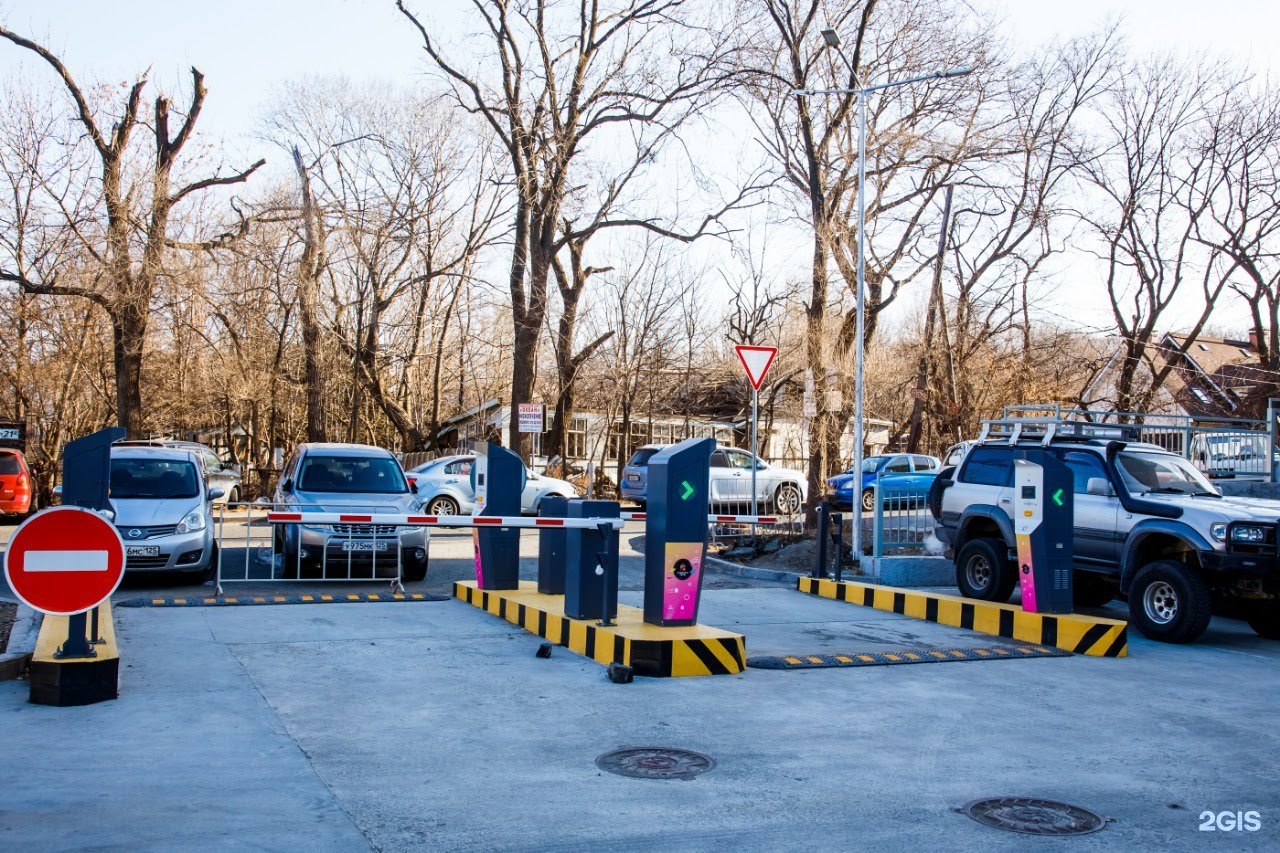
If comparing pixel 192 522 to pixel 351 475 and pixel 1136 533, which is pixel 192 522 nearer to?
pixel 351 475

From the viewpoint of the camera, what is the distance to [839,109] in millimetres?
23156

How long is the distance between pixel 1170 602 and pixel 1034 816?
6480 millimetres

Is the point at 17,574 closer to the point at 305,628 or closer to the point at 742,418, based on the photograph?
the point at 305,628

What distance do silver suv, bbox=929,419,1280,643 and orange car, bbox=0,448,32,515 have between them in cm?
1926

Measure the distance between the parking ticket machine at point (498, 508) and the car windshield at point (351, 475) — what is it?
12.9 feet

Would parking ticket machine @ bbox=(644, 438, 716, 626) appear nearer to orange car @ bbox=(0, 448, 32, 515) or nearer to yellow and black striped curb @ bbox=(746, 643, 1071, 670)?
yellow and black striped curb @ bbox=(746, 643, 1071, 670)

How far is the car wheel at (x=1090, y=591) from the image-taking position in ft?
42.4

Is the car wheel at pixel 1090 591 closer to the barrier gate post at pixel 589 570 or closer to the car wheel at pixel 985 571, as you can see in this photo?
the car wheel at pixel 985 571

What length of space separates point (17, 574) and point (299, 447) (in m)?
9.59

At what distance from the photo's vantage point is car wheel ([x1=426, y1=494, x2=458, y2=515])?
24.9 m

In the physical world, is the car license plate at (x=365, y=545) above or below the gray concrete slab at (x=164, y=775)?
above

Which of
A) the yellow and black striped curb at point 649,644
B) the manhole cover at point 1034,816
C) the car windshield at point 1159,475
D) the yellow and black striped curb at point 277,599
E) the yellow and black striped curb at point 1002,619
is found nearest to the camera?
the manhole cover at point 1034,816

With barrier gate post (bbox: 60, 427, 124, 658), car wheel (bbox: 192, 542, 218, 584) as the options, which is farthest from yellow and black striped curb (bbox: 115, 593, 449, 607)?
barrier gate post (bbox: 60, 427, 124, 658)

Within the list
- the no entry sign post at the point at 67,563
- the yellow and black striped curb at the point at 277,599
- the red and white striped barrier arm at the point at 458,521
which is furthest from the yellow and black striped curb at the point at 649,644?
the no entry sign post at the point at 67,563
